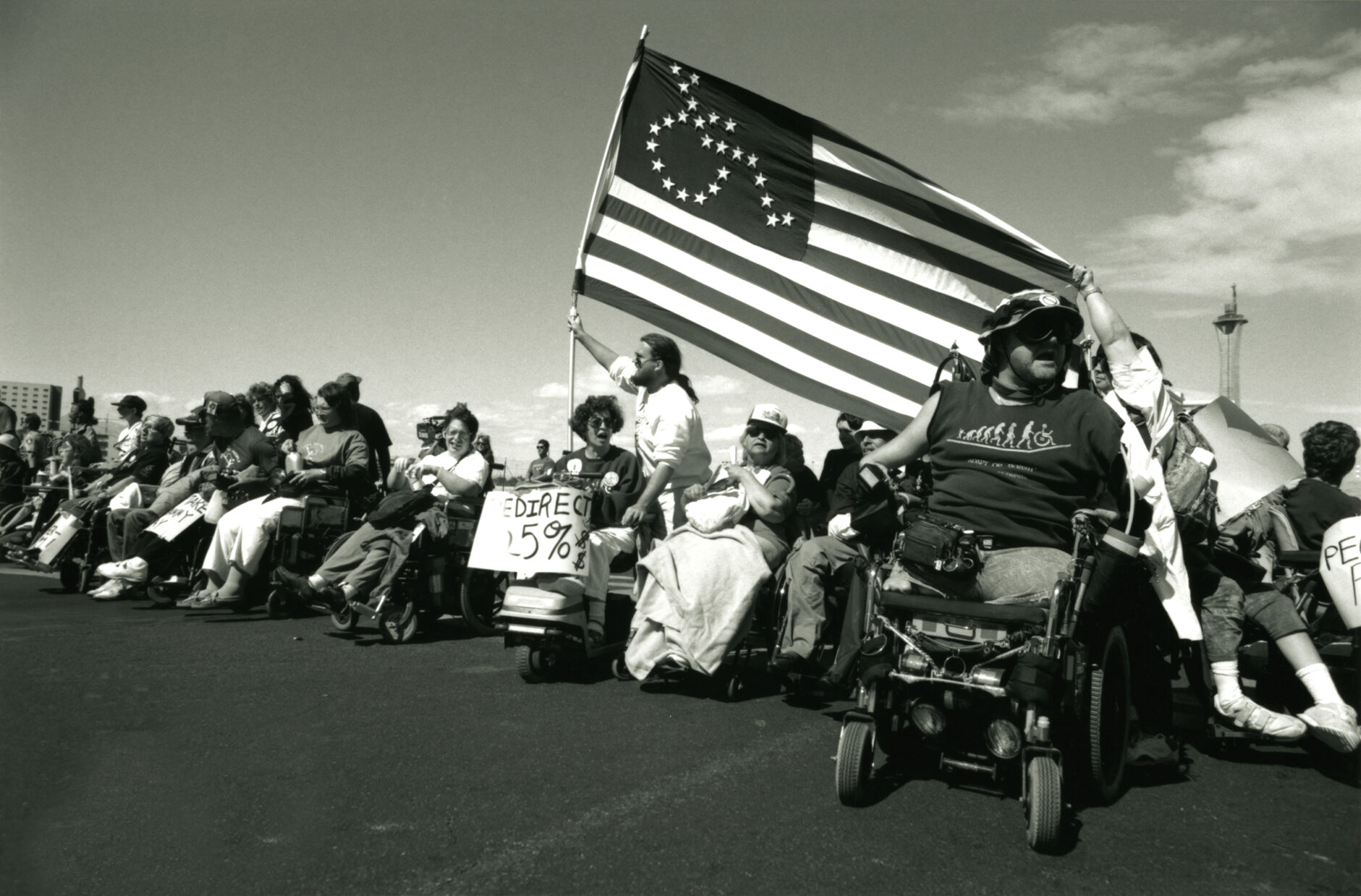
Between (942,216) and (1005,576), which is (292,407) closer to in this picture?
(942,216)

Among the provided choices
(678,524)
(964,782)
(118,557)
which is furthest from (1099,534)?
(118,557)

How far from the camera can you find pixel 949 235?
7.07m

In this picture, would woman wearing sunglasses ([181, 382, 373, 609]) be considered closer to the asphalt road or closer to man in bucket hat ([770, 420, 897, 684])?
the asphalt road

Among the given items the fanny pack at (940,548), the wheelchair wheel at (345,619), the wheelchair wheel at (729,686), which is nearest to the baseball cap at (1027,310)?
the fanny pack at (940,548)

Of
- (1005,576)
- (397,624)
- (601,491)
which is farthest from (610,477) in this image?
(1005,576)

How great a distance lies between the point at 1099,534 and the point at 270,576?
Result: 6476 millimetres

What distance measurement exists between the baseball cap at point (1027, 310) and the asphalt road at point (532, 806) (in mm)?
1799

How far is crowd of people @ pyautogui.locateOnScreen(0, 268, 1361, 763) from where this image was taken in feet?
13.1

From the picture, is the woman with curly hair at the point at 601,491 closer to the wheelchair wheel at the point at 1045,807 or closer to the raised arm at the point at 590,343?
the raised arm at the point at 590,343

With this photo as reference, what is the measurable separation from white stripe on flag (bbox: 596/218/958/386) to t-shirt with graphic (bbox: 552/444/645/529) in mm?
1484

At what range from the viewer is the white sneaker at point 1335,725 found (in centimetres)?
429

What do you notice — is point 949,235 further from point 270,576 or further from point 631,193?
point 270,576

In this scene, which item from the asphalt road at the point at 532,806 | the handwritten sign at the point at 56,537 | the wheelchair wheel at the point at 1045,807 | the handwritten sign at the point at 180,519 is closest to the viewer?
the asphalt road at the point at 532,806

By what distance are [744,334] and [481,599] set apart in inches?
109
